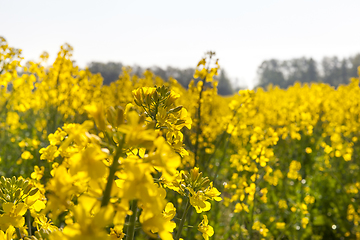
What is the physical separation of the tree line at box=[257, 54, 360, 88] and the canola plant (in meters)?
60.6

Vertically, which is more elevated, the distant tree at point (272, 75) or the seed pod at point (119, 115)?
the distant tree at point (272, 75)

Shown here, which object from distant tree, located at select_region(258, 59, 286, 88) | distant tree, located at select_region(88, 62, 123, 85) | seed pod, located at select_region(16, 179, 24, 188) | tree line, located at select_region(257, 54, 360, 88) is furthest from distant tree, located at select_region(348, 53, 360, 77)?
seed pod, located at select_region(16, 179, 24, 188)

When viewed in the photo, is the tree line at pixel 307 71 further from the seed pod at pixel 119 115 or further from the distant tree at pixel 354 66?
the seed pod at pixel 119 115

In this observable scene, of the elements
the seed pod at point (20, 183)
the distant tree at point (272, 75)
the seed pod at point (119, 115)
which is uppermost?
the distant tree at point (272, 75)

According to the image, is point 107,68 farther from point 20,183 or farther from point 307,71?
point 307,71

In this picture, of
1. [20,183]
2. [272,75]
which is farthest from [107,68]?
[272,75]

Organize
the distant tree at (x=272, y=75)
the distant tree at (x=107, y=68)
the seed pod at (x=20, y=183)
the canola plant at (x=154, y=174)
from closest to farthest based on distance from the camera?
the canola plant at (x=154, y=174)
the seed pod at (x=20, y=183)
the distant tree at (x=107, y=68)
the distant tree at (x=272, y=75)

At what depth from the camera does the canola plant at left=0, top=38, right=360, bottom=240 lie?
0.66 meters

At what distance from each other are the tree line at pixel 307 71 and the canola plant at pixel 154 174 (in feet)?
199

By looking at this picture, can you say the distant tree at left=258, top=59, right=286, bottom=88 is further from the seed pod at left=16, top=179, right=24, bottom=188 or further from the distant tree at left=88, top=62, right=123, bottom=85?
the seed pod at left=16, top=179, right=24, bottom=188

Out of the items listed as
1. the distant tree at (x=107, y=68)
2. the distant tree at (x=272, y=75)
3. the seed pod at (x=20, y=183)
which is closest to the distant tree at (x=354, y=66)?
the distant tree at (x=272, y=75)

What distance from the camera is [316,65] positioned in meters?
71.5

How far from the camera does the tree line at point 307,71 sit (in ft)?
206

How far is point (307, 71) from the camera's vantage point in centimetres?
7106
